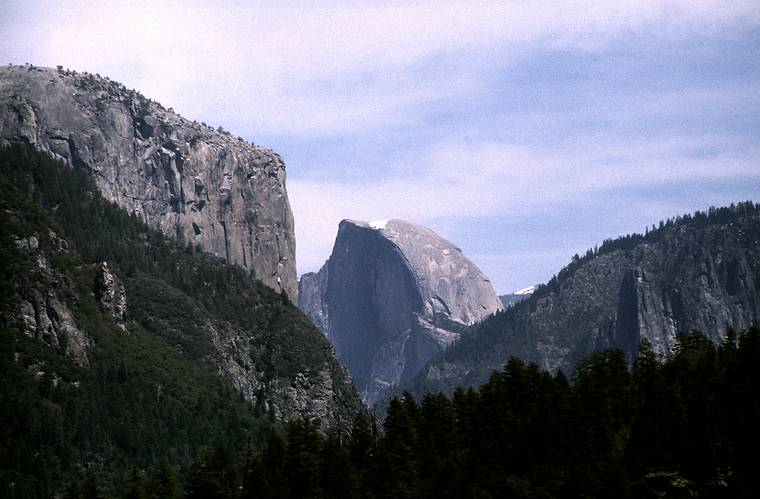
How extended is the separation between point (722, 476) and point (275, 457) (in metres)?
58.7

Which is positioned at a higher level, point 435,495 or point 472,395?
point 472,395

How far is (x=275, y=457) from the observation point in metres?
157

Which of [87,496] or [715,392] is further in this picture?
[715,392]

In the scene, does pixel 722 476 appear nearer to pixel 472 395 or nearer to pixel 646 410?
pixel 646 410

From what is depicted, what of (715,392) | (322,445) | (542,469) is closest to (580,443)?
(542,469)

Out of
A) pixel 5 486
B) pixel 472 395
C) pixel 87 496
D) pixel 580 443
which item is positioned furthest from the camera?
pixel 5 486

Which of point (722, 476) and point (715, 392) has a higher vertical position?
point (715, 392)

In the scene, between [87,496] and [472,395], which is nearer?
[87,496]

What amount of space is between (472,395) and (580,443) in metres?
25.8

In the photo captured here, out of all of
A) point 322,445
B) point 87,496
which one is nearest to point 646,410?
point 322,445

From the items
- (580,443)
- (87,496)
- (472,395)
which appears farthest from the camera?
(472,395)

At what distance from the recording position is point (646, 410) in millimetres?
154500

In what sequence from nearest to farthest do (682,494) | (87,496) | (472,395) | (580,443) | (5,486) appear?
(682,494) → (87,496) → (580,443) → (472,395) → (5,486)

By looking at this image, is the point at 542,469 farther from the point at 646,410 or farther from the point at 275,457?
the point at 275,457
